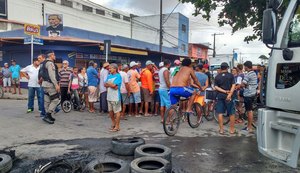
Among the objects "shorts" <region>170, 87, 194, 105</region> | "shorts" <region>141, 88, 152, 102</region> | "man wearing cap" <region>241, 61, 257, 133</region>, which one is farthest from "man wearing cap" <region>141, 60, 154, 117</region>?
"man wearing cap" <region>241, 61, 257, 133</region>

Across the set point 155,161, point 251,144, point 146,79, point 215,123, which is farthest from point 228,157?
point 146,79

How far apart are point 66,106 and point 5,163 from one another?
6127mm

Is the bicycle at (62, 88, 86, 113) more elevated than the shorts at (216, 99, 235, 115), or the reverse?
the shorts at (216, 99, 235, 115)

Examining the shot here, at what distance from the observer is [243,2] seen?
10.8 metres

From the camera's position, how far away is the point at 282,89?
350cm

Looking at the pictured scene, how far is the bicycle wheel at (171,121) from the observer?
22.6 ft

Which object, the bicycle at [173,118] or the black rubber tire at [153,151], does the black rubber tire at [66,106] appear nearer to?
the bicycle at [173,118]

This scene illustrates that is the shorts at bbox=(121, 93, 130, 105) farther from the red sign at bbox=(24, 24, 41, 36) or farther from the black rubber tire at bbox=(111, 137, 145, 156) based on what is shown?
the red sign at bbox=(24, 24, 41, 36)

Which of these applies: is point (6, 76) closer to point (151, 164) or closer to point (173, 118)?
point (173, 118)

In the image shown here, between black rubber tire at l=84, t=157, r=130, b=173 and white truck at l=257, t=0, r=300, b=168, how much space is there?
6.54 feet

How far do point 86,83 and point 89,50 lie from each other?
10363 millimetres

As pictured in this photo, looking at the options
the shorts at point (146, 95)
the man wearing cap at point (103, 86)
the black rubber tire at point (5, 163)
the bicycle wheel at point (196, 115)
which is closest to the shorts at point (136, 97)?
the shorts at point (146, 95)

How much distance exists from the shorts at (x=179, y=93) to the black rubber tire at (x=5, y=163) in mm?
4038

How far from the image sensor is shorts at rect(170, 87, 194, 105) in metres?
7.10
